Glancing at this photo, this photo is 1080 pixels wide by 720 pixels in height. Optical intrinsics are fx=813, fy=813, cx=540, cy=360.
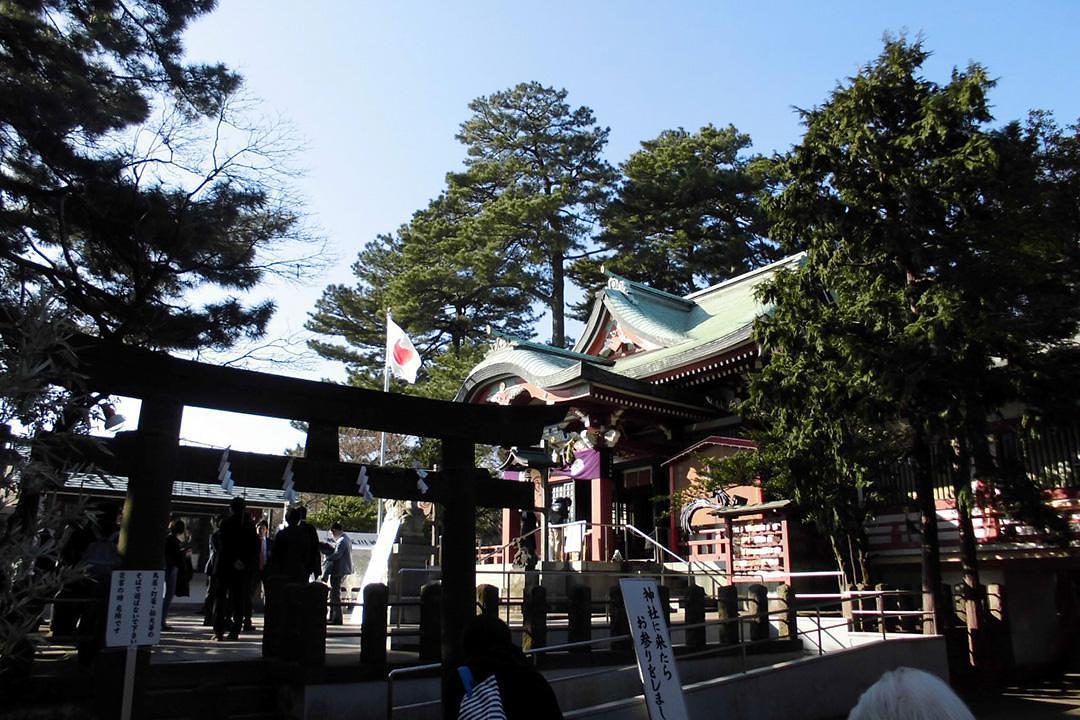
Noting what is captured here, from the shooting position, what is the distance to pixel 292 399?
6887 millimetres

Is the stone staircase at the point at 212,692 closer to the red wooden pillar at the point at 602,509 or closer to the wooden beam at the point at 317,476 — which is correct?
the wooden beam at the point at 317,476

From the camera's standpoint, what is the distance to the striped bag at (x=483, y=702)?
3.46 meters

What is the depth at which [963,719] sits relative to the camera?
6.98 ft

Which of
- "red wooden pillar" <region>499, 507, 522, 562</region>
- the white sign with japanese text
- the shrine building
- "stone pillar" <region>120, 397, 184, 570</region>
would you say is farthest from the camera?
"red wooden pillar" <region>499, 507, 522, 562</region>

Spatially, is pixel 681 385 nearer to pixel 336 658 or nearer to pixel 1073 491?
pixel 1073 491

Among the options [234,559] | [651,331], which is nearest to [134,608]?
[234,559]

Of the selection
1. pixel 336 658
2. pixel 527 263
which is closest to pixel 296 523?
pixel 336 658

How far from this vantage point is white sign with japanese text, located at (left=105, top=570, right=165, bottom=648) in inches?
206

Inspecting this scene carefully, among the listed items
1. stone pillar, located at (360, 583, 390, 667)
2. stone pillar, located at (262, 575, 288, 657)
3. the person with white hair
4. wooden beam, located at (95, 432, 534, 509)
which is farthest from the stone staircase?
the person with white hair

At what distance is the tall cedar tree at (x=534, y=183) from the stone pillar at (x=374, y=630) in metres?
27.0

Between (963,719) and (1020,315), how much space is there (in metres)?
11.4

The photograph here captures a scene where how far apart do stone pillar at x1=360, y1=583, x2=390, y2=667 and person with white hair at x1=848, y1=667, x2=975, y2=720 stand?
20.1 feet

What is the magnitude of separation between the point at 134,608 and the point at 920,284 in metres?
11.2

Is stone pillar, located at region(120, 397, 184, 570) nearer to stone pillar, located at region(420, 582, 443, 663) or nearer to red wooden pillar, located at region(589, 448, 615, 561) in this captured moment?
stone pillar, located at region(420, 582, 443, 663)
